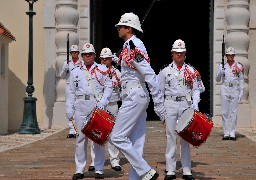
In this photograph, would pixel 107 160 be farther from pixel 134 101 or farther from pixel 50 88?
pixel 50 88

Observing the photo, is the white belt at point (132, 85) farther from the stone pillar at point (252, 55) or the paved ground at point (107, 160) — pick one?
the stone pillar at point (252, 55)

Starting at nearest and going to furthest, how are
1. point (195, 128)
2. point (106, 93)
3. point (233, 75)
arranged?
point (195, 128) → point (106, 93) → point (233, 75)

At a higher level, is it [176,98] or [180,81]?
[180,81]

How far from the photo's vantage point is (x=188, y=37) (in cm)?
3011

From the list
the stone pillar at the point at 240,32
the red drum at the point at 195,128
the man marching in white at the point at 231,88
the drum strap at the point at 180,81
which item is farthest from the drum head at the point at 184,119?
the stone pillar at the point at 240,32

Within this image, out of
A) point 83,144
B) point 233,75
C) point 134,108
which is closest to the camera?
point 134,108

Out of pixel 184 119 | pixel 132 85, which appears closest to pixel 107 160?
pixel 184 119

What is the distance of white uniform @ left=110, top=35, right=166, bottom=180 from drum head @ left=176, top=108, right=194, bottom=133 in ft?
3.58

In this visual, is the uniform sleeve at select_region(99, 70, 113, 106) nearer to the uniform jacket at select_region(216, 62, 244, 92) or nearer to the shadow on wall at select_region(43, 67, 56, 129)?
Result: the uniform jacket at select_region(216, 62, 244, 92)

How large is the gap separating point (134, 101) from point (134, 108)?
83 millimetres

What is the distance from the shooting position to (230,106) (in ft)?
53.3

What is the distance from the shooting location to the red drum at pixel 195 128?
927 centimetres

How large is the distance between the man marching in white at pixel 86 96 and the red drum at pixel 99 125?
0.25m

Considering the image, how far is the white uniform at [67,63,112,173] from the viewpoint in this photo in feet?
32.0
